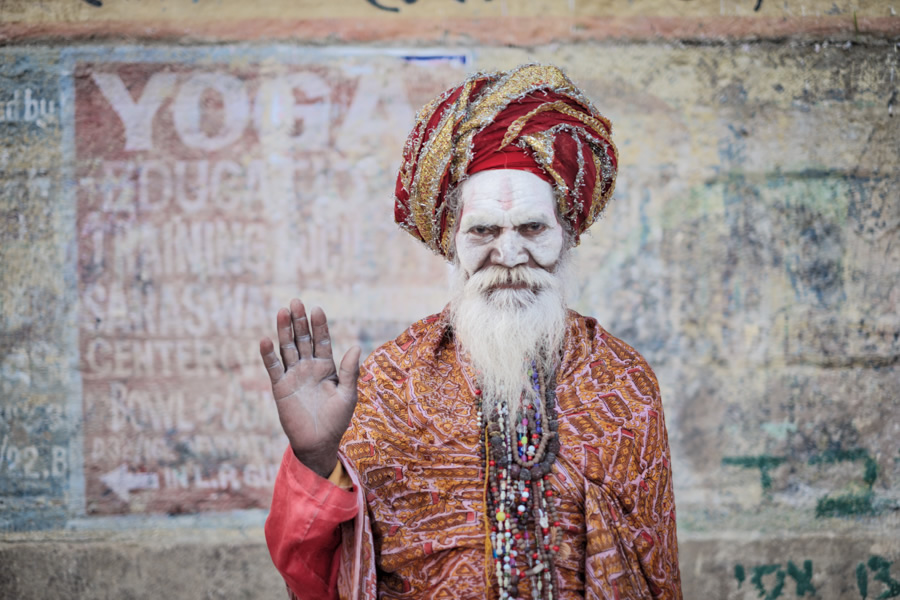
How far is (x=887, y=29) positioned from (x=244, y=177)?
11.8ft

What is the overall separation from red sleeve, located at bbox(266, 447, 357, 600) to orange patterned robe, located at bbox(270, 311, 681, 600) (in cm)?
7

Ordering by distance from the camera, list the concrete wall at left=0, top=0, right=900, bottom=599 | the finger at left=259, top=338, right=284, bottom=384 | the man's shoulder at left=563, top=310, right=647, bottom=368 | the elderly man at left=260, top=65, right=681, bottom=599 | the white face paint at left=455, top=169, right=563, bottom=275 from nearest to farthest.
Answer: the finger at left=259, top=338, right=284, bottom=384, the elderly man at left=260, top=65, right=681, bottom=599, the white face paint at left=455, top=169, right=563, bottom=275, the man's shoulder at left=563, top=310, right=647, bottom=368, the concrete wall at left=0, top=0, right=900, bottom=599

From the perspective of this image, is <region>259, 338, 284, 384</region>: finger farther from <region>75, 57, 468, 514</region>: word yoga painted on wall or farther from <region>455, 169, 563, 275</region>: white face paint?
<region>75, 57, 468, 514</region>: word yoga painted on wall

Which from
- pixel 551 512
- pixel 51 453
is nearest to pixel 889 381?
pixel 551 512

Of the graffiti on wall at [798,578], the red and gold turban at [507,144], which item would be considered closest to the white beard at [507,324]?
the red and gold turban at [507,144]

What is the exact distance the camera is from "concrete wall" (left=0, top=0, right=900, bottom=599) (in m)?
3.92

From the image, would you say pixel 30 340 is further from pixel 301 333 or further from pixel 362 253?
pixel 301 333

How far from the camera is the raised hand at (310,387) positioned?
72.2 inches

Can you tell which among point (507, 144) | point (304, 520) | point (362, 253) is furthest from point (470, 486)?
point (362, 253)

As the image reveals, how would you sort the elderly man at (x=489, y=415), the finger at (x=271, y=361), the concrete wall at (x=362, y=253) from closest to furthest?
the finger at (x=271, y=361) < the elderly man at (x=489, y=415) < the concrete wall at (x=362, y=253)

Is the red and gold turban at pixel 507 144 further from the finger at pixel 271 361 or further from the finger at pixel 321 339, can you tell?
the finger at pixel 271 361

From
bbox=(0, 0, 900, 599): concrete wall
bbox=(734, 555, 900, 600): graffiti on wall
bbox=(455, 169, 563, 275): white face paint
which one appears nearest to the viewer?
bbox=(455, 169, 563, 275): white face paint

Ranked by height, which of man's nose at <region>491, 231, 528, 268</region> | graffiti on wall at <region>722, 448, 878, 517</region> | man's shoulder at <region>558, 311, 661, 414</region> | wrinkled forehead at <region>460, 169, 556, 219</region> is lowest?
graffiti on wall at <region>722, 448, 878, 517</region>

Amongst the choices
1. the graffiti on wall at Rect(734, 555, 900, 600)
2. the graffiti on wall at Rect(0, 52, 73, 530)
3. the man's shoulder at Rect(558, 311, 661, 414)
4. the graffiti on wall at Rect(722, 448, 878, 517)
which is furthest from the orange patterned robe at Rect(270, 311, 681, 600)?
the graffiti on wall at Rect(0, 52, 73, 530)
